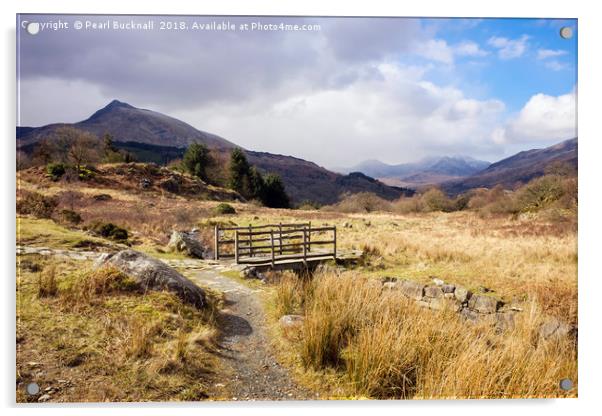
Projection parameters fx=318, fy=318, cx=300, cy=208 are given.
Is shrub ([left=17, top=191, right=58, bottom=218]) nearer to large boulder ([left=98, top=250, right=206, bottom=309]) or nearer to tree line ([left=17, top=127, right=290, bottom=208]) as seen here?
tree line ([left=17, top=127, right=290, bottom=208])

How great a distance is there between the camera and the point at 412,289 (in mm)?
5852

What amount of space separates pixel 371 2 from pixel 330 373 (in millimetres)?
4466

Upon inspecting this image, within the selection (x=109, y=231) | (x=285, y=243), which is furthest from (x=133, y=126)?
(x=285, y=243)

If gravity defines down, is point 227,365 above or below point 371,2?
below

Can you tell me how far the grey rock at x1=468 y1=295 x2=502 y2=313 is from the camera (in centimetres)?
522

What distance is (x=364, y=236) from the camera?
7.27m

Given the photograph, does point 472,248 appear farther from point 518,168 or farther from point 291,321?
point 291,321

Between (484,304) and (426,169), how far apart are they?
2.45m

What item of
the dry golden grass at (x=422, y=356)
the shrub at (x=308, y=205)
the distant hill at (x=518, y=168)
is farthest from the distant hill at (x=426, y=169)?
the dry golden grass at (x=422, y=356)

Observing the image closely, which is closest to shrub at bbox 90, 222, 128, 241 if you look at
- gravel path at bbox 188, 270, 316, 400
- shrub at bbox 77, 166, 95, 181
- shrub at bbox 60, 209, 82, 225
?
shrub at bbox 60, 209, 82, 225

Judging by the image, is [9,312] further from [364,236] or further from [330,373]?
[364,236]

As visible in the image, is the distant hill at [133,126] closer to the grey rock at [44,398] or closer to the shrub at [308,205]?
the shrub at [308,205]

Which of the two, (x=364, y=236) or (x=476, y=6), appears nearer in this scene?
(x=476, y=6)
